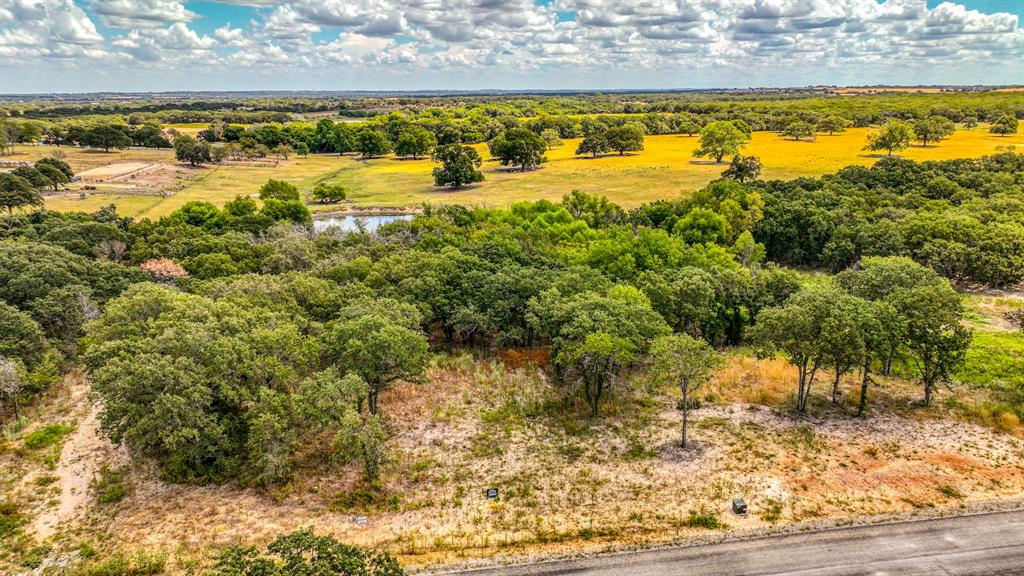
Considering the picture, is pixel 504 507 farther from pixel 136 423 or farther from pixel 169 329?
pixel 169 329

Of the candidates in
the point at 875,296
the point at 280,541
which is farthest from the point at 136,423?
the point at 875,296

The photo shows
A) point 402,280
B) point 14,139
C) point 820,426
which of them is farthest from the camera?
point 14,139

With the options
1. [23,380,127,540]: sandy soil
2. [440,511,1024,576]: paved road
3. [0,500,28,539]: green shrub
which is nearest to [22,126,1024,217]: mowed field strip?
[23,380,127,540]: sandy soil

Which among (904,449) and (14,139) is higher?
(14,139)

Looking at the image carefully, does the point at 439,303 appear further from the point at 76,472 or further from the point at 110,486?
the point at 76,472

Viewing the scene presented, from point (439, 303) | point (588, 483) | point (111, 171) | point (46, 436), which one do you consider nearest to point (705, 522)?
point (588, 483)

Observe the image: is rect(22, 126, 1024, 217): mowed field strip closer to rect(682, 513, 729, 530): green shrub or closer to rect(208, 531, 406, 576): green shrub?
rect(682, 513, 729, 530): green shrub
